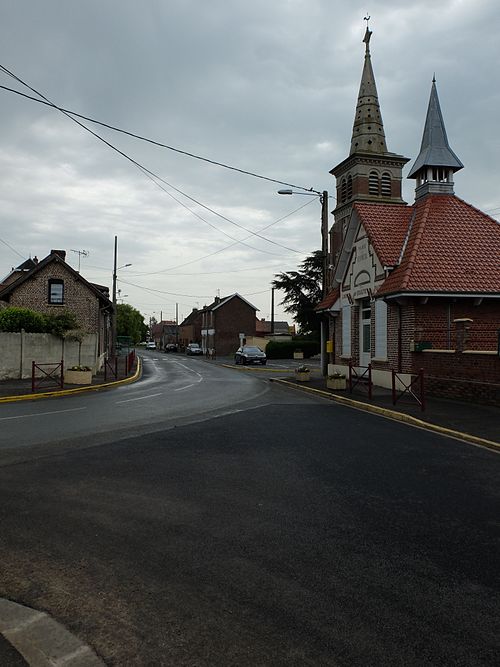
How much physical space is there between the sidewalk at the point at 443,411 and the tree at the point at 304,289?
37.5 m

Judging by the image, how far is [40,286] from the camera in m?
34.5

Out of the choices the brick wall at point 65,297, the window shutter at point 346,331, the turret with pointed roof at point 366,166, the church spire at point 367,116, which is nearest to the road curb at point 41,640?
the window shutter at point 346,331

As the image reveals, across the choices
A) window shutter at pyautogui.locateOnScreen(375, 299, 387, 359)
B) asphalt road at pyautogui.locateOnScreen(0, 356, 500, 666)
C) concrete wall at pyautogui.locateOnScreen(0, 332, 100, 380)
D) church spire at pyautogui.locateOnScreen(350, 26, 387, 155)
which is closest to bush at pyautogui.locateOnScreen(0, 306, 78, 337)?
concrete wall at pyautogui.locateOnScreen(0, 332, 100, 380)

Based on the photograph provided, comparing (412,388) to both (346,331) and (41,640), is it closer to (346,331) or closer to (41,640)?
(346,331)

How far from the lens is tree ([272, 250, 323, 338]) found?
55750 mm

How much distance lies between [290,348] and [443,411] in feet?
143

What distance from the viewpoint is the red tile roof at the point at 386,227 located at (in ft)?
63.8

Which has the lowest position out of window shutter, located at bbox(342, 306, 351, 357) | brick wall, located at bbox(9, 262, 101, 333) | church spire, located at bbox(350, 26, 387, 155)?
window shutter, located at bbox(342, 306, 351, 357)

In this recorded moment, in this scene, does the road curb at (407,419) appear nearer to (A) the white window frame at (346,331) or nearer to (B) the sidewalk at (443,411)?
(B) the sidewalk at (443,411)

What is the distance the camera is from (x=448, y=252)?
18594 mm

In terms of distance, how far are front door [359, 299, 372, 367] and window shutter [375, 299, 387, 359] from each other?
1074 millimetres

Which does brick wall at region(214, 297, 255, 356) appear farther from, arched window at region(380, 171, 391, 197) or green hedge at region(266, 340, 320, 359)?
arched window at region(380, 171, 391, 197)

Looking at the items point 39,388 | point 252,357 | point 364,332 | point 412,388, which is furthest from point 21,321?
point 252,357

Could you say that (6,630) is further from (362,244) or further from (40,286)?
(40,286)
